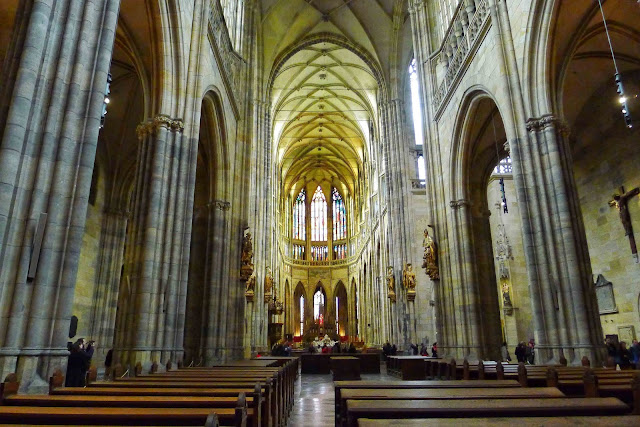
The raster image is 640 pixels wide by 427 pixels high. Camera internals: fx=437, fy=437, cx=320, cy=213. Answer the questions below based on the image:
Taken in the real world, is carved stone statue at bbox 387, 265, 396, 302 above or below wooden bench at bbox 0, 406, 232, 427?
above

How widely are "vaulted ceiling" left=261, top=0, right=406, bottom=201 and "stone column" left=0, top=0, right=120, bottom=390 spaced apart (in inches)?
769

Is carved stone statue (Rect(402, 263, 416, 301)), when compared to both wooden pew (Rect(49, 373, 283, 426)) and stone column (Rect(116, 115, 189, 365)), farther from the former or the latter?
Answer: wooden pew (Rect(49, 373, 283, 426))

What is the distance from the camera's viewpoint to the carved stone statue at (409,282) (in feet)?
67.6

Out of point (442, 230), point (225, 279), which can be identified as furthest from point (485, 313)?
point (225, 279)

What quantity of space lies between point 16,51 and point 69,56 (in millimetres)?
555

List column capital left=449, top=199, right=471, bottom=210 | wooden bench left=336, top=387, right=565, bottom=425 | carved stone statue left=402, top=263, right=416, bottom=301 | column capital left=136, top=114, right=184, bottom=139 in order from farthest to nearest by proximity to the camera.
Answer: carved stone statue left=402, top=263, right=416, bottom=301 → column capital left=449, top=199, right=471, bottom=210 → column capital left=136, top=114, right=184, bottom=139 → wooden bench left=336, top=387, right=565, bottom=425

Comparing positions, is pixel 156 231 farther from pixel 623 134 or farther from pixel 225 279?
pixel 623 134

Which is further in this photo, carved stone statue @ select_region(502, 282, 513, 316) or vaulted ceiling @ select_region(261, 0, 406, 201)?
vaulted ceiling @ select_region(261, 0, 406, 201)

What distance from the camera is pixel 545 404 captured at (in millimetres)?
2965

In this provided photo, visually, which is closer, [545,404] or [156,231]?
[545,404]

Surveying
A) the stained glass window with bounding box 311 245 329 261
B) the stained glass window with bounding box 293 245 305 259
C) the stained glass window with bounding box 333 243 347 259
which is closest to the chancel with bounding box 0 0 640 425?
the stained glass window with bounding box 333 243 347 259

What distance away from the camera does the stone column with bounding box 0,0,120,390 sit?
15.6 feet

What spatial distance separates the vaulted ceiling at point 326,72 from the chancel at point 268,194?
213mm

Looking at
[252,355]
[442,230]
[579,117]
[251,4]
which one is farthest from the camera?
[252,355]
